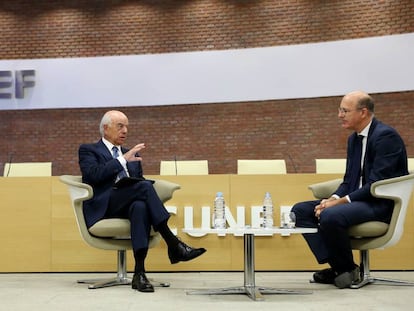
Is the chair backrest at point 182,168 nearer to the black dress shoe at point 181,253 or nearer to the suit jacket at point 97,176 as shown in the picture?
the suit jacket at point 97,176

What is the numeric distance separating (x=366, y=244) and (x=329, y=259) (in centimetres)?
24

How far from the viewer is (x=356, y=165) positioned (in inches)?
134

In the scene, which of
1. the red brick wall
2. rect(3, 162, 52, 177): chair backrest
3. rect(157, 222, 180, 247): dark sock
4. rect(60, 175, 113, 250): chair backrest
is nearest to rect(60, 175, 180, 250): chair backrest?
rect(60, 175, 113, 250): chair backrest

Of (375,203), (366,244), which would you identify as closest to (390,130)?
(375,203)

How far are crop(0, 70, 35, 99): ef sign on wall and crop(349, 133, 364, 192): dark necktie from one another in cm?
663

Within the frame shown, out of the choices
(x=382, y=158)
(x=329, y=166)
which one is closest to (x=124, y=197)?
(x=382, y=158)

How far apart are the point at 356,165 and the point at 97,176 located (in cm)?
167

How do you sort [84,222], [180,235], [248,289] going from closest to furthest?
[248,289] < [84,222] < [180,235]

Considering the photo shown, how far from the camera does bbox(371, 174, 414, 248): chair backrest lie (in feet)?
10.1

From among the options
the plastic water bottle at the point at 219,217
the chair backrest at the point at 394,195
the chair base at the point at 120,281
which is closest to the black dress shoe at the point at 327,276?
the chair backrest at the point at 394,195

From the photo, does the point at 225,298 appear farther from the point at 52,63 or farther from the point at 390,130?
the point at 52,63

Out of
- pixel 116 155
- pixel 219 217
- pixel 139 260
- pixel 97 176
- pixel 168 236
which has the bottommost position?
pixel 139 260

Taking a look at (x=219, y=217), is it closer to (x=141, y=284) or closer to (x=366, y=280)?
(x=141, y=284)

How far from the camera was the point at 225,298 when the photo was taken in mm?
2801
